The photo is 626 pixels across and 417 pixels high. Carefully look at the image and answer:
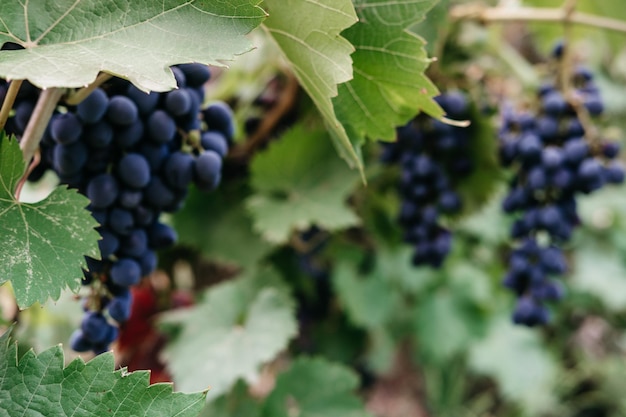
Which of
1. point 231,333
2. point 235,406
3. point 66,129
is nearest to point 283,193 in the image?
point 231,333

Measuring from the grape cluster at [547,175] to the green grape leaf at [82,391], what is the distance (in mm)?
692

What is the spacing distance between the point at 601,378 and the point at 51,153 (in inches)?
110

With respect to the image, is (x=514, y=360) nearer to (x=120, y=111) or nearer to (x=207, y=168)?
(x=207, y=168)

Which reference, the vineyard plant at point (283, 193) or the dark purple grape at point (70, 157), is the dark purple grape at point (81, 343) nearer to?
the vineyard plant at point (283, 193)

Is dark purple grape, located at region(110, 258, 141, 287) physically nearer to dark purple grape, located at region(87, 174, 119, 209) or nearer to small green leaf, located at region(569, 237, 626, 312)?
dark purple grape, located at region(87, 174, 119, 209)

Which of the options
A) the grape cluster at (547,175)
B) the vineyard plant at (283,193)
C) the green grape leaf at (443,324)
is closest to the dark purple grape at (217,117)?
the vineyard plant at (283,193)

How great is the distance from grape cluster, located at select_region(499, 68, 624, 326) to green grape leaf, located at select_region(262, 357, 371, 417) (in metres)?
0.32

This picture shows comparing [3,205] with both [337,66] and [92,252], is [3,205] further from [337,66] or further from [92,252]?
[337,66]

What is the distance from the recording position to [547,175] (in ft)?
3.01

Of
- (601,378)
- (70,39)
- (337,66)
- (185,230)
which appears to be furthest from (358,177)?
(601,378)

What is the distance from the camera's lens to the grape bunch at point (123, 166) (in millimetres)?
524

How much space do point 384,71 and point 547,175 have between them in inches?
17.8

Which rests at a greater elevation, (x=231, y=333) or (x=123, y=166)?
(x=123, y=166)

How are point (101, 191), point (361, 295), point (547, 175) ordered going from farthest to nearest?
point (361, 295) < point (547, 175) < point (101, 191)
